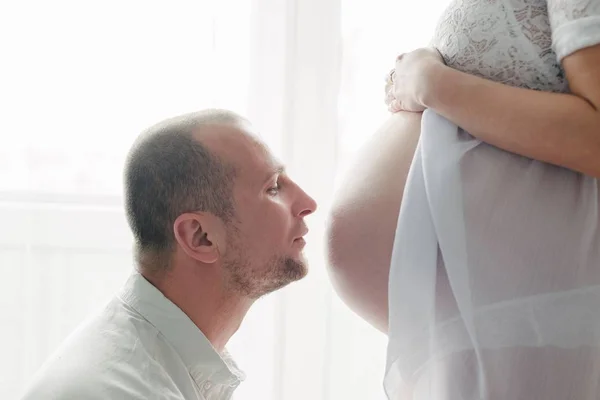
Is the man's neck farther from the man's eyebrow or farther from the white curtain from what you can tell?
the white curtain

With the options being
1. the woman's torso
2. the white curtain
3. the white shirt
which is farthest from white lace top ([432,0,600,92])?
the white curtain

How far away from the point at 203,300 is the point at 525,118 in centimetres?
57

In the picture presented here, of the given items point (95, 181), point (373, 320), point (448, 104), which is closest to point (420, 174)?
point (448, 104)

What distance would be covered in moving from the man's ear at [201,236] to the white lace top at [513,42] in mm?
451

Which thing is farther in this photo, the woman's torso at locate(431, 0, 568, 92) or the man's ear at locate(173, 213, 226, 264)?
the man's ear at locate(173, 213, 226, 264)

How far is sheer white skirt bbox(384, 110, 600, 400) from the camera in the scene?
902mm

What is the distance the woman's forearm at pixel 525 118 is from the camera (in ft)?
2.95

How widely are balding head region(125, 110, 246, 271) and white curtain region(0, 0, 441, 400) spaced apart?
482mm

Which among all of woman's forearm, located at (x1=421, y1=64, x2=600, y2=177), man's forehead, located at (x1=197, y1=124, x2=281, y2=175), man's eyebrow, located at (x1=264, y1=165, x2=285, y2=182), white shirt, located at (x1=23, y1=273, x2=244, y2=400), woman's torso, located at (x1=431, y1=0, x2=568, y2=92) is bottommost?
white shirt, located at (x1=23, y1=273, x2=244, y2=400)

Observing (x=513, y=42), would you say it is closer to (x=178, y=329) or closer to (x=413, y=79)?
(x=413, y=79)

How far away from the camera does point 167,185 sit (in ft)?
3.97

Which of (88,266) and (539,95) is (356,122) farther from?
(539,95)

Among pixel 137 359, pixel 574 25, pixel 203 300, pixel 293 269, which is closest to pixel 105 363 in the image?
pixel 137 359

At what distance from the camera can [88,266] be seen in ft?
5.55
